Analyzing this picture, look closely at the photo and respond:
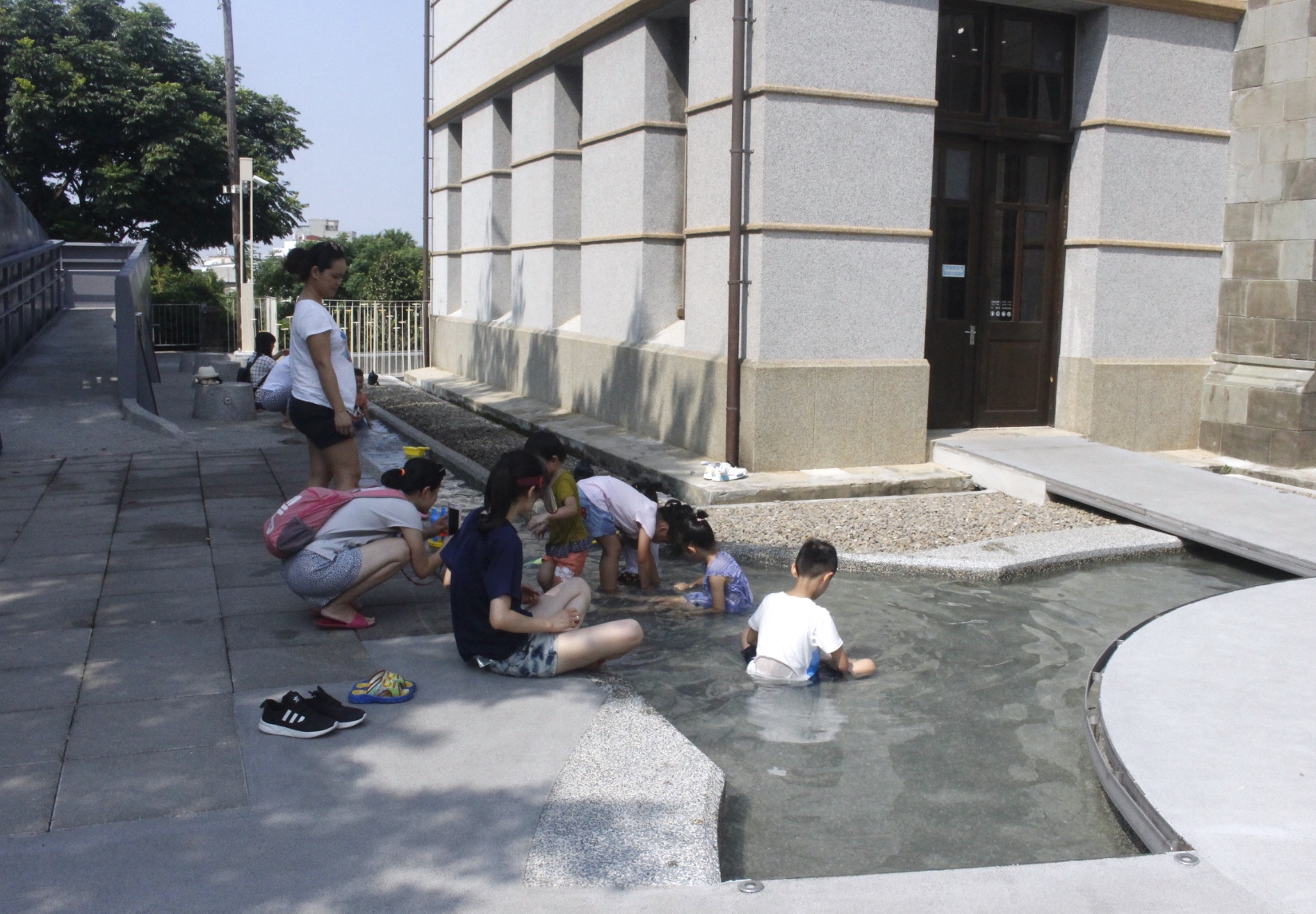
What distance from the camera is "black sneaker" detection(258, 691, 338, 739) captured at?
452 centimetres

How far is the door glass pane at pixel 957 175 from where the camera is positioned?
453 inches

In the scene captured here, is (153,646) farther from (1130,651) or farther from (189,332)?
(189,332)

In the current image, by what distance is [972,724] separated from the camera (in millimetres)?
5367

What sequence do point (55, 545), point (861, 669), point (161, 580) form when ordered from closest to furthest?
point (861, 669) → point (161, 580) → point (55, 545)

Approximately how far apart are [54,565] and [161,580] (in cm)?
82

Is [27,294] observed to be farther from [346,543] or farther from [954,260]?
[346,543]

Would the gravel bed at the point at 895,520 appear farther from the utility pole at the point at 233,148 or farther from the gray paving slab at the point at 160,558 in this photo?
the utility pole at the point at 233,148

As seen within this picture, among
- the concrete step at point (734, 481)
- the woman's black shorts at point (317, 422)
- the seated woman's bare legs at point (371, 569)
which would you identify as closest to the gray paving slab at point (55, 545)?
the woman's black shorts at point (317, 422)

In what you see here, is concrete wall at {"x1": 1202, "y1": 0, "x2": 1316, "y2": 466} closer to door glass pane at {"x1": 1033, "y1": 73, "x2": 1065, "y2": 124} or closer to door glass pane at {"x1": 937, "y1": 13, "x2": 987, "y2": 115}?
door glass pane at {"x1": 1033, "y1": 73, "x2": 1065, "y2": 124}

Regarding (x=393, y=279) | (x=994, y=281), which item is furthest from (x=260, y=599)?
(x=393, y=279)

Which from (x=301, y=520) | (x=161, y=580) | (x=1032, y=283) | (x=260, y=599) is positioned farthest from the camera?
(x=1032, y=283)

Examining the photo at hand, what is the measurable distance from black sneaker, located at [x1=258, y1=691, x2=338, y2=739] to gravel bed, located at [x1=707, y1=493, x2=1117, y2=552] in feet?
14.4

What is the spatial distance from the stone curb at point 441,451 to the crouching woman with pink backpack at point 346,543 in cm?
373

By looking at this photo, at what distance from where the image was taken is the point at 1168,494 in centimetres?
930
